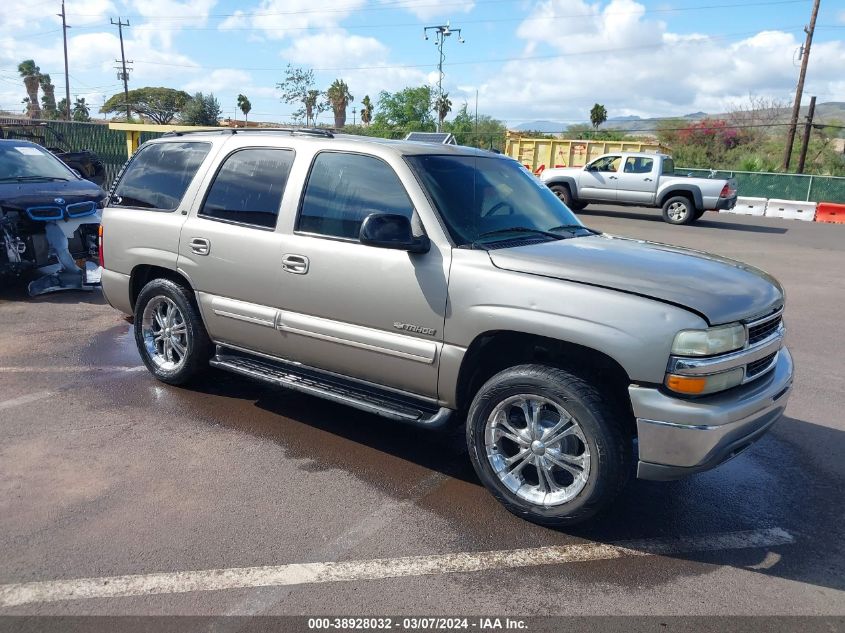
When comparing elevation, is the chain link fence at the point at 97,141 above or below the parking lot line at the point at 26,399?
above

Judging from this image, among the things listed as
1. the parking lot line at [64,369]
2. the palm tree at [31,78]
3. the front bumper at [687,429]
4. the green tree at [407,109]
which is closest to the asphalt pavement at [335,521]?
the parking lot line at [64,369]

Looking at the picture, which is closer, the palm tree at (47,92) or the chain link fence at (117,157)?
the chain link fence at (117,157)

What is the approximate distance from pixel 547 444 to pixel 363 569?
43.2 inches

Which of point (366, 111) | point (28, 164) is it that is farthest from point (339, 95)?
point (28, 164)

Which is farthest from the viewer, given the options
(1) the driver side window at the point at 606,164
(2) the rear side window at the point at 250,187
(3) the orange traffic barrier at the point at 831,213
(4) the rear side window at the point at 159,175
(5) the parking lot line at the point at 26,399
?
(3) the orange traffic barrier at the point at 831,213

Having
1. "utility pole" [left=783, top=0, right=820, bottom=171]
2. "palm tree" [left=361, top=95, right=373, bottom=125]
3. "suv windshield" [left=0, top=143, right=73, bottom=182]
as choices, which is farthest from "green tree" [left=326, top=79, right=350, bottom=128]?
"suv windshield" [left=0, top=143, right=73, bottom=182]

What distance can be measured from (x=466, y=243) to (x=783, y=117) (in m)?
60.2

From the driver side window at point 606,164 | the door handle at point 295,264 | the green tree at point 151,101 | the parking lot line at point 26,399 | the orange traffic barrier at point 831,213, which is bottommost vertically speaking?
the parking lot line at point 26,399

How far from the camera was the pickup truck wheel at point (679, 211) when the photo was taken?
19688mm

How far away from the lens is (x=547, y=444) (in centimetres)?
360

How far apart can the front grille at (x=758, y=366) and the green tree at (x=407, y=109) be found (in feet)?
166

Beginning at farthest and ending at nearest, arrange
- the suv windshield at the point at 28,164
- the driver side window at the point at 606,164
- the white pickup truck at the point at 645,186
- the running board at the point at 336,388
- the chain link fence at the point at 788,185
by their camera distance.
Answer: the chain link fence at the point at 788,185 < the driver side window at the point at 606,164 < the white pickup truck at the point at 645,186 < the suv windshield at the point at 28,164 < the running board at the point at 336,388

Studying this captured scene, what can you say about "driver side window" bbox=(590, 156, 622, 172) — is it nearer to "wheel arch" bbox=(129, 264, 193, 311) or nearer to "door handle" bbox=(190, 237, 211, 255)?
"wheel arch" bbox=(129, 264, 193, 311)

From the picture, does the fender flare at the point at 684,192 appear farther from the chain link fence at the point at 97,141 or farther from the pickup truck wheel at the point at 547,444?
the pickup truck wheel at the point at 547,444
